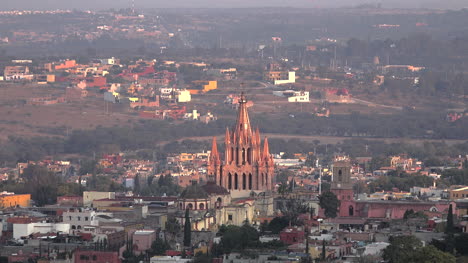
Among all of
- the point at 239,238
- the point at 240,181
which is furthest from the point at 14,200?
the point at 239,238

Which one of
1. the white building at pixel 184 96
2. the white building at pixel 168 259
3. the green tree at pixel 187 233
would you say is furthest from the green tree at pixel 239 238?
the white building at pixel 184 96

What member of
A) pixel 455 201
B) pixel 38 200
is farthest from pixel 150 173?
pixel 455 201

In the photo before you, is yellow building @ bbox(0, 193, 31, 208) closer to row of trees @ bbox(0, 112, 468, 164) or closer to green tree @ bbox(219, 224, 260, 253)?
green tree @ bbox(219, 224, 260, 253)

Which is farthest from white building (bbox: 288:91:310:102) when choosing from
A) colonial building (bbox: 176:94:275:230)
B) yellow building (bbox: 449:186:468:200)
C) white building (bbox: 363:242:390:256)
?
white building (bbox: 363:242:390:256)

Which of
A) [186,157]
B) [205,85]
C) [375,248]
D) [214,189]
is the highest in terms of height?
[375,248]

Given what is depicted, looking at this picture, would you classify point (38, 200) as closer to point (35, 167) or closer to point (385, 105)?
point (35, 167)

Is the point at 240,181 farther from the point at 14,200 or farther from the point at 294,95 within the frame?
the point at 294,95

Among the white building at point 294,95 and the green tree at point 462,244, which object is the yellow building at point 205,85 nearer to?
the white building at point 294,95
